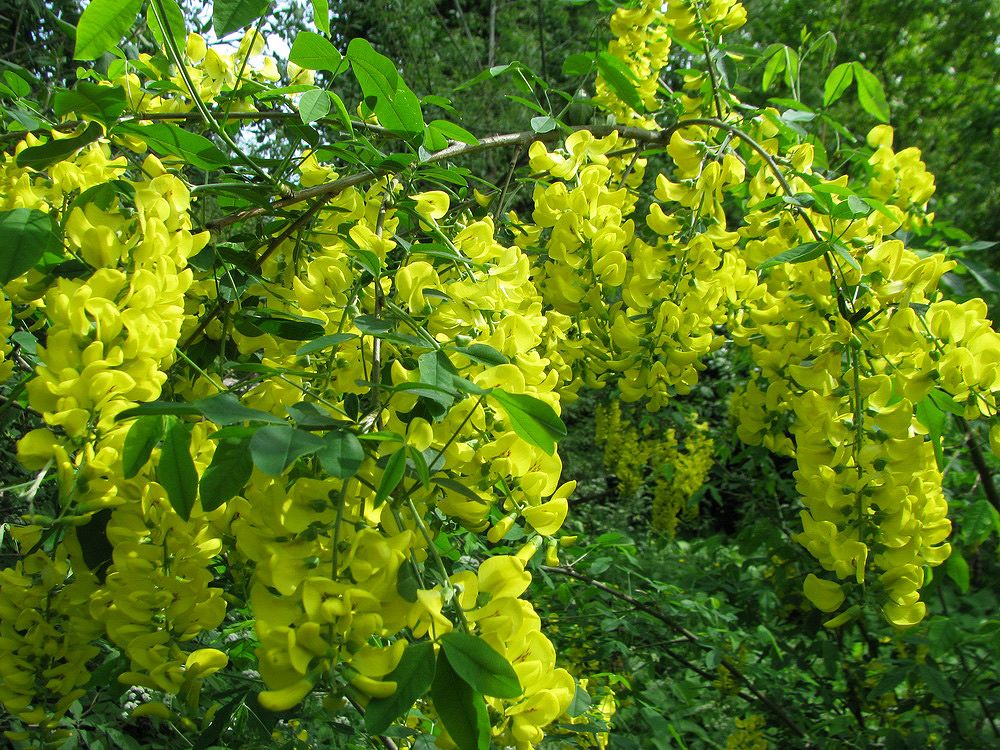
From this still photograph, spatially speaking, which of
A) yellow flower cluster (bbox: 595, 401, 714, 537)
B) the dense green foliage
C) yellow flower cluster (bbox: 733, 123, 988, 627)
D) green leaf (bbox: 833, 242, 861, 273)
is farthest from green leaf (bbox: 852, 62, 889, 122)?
yellow flower cluster (bbox: 595, 401, 714, 537)

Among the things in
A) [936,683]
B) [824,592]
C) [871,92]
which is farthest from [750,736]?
[871,92]

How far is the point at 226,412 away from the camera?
644mm

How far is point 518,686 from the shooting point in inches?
21.8

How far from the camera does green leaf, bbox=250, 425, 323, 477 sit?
1.85ft

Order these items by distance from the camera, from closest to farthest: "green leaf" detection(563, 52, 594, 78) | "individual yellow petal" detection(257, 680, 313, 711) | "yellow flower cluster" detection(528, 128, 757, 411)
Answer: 1. "individual yellow petal" detection(257, 680, 313, 711)
2. "yellow flower cluster" detection(528, 128, 757, 411)
3. "green leaf" detection(563, 52, 594, 78)

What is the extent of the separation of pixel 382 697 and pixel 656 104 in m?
1.59

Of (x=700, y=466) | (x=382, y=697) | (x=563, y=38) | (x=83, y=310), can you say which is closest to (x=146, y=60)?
(x=83, y=310)

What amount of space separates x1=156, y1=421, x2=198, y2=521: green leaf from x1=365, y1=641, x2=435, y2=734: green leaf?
0.86 feet

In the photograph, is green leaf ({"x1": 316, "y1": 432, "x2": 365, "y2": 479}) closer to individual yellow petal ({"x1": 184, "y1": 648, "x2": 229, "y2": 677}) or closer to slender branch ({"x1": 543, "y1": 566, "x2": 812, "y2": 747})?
individual yellow petal ({"x1": 184, "y1": 648, "x2": 229, "y2": 677})

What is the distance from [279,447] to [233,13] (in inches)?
20.3

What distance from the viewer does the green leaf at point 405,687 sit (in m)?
0.55

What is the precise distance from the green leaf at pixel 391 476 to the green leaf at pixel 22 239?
1.44ft

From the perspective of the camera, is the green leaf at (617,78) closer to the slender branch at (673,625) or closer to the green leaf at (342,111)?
the green leaf at (342,111)

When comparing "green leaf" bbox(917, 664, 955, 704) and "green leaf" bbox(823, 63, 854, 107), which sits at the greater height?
"green leaf" bbox(823, 63, 854, 107)
